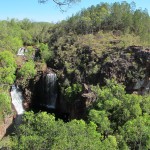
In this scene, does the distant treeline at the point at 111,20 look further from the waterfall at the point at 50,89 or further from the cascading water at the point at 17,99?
the cascading water at the point at 17,99

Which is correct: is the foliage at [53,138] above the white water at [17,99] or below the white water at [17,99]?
above

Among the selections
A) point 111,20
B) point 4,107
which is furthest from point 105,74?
point 111,20

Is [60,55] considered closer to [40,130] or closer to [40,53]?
[40,53]

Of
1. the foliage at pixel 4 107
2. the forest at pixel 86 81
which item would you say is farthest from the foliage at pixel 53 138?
the foliage at pixel 4 107

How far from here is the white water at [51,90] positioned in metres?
44.3

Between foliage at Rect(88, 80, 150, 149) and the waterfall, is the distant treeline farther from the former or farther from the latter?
foliage at Rect(88, 80, 150, 149)

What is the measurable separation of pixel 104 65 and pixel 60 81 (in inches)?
257

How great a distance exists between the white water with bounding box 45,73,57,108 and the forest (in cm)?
59

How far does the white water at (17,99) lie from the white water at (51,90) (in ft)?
11.1

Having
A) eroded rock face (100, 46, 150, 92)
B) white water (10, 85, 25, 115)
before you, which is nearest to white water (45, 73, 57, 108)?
white water (10, 85, 25, 115)

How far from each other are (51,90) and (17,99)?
4.39 m

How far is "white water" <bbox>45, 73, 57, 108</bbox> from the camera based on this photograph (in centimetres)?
4432

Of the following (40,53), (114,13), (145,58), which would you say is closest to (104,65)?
(145,58)

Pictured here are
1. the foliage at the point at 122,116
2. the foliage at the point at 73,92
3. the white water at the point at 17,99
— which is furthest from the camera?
the white water at the point at 17,99
